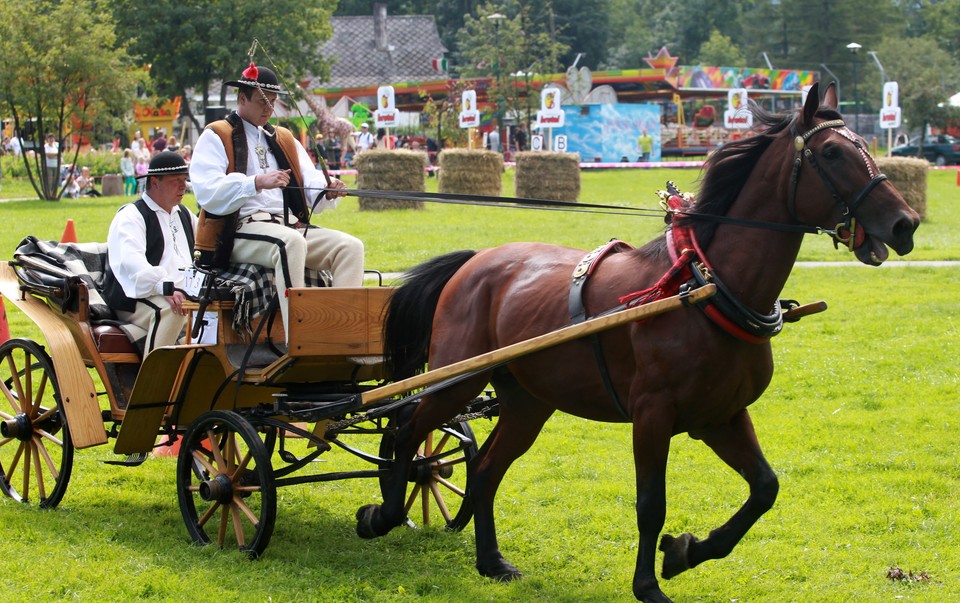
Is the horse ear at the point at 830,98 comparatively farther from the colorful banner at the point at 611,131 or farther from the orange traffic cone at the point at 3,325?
the colorful banner at the point at 611,131

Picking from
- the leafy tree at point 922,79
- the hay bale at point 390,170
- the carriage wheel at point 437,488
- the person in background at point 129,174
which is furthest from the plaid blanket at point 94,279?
the leafy tree at point 922,79

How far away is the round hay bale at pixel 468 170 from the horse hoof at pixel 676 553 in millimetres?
20012

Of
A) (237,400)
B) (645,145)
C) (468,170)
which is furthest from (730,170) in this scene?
(645,145)

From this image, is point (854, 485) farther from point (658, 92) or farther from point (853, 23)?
point (853, 23)

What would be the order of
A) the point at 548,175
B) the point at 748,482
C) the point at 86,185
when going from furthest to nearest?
the point at 86,185
the point at 548,175
the point at 748,482

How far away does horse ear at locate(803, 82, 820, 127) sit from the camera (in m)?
4.41

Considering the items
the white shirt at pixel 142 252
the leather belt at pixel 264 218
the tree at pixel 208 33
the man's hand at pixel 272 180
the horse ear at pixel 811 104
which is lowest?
the white shirt at pixel 142 252

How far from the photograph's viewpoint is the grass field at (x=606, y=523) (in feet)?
17.0

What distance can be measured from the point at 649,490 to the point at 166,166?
3.52m

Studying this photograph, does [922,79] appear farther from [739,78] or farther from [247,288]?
[247,288]

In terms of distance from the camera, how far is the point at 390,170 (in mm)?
23469

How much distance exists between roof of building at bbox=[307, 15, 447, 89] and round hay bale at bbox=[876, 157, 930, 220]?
1588 inches

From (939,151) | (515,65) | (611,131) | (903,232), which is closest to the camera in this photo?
(903,232)

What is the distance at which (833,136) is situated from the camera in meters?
4.47
